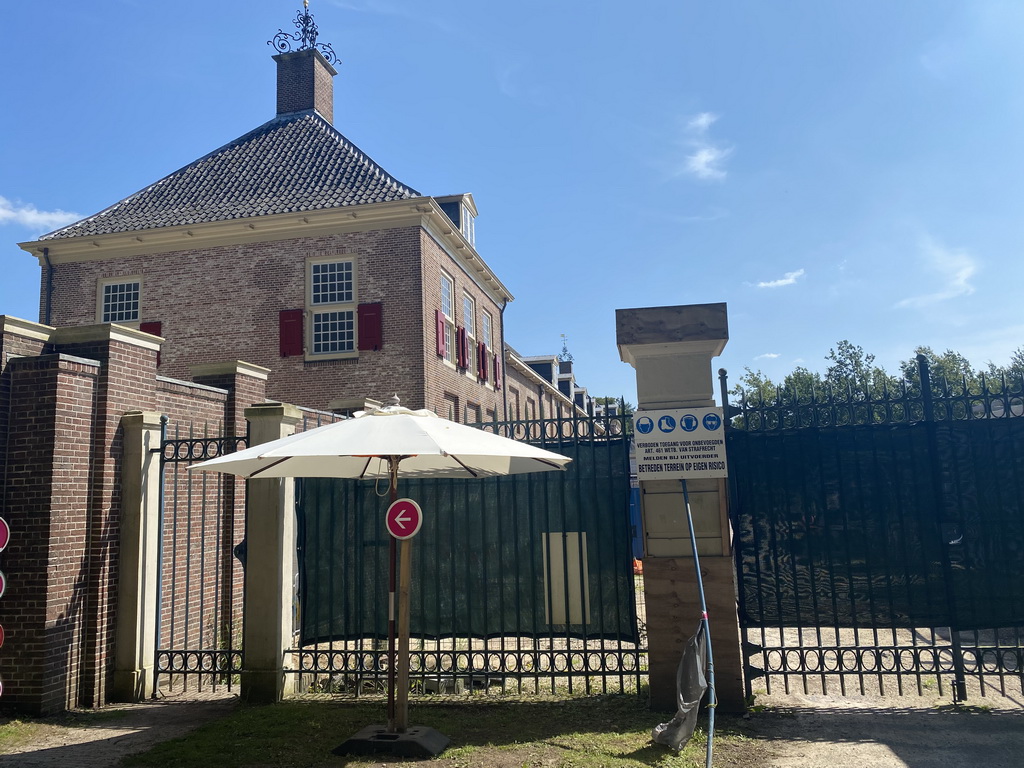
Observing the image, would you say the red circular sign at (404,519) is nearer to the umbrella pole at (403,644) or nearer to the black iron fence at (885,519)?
the umbrella pole at (403,644)

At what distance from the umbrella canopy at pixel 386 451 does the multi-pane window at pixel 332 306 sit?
1334 cm

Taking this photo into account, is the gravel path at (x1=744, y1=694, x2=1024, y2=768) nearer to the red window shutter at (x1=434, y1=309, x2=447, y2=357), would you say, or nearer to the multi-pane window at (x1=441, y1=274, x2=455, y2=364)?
the red window shutter at (x1=434, y1=309, x2=447, y2=357)

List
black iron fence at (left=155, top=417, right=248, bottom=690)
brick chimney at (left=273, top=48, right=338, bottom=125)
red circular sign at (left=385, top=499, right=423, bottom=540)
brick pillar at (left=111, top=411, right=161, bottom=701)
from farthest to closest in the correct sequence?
brick chimney at (left=273, top=48, right=338, bottom=125) < black iron fence at (left=155, top=417, right=248, bottom=690) < brick pillar at (left=111, top=411, right=161, bottom=701) < red circular sign at (left=385, top=499, right=423, bottom=540)

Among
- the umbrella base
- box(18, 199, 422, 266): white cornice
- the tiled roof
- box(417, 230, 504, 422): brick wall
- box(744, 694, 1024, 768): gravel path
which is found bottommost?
box(744, 694, 1024, 768): gravel path

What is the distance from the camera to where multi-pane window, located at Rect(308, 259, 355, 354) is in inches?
757

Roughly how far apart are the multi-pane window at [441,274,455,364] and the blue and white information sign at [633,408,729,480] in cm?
1474

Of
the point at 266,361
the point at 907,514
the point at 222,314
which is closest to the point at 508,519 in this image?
the point at 907,514

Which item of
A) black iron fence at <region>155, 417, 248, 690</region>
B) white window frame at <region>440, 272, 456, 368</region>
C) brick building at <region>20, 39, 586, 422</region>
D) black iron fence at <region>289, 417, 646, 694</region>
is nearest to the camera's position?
black iron fence at <region>289, 417, 646, 694</region>

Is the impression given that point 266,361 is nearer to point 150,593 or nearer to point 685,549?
point 150,593

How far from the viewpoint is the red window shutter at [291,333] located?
1898 centimetres

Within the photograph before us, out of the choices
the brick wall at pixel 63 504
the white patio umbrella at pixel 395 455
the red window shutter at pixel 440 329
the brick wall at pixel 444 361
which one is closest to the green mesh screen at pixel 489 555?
the white patio umbrella at pixel 395 455

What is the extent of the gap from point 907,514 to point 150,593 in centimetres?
699

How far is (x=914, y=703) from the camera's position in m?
6.17

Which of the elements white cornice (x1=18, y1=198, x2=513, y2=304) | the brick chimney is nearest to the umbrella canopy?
white cornice (x1=18, y1=198, x2=513, y2=304)
